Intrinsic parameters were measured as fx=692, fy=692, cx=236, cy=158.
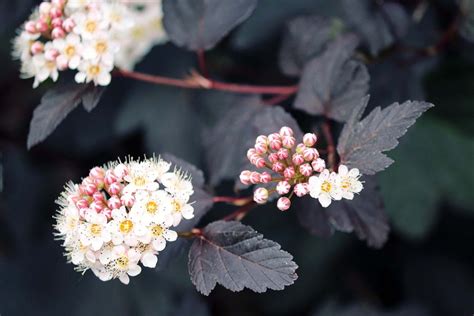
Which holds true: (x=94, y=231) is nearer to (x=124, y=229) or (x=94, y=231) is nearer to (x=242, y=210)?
(x=124, y=229)

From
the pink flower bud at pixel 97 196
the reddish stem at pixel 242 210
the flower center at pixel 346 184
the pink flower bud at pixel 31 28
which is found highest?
the pink flower bud at pixel 31 28

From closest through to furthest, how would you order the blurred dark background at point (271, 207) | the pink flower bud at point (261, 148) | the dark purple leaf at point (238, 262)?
1. the dark purple leaf at point (238, 262)
2. the pink flower bud at point (261, 148)
3. the blurred dark background at point (271, 207)

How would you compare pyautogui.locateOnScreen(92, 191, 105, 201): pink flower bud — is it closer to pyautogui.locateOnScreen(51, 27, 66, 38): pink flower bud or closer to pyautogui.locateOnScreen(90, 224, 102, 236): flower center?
pyautogui.locateOnScreen(90, 224, 102, 236): flower center

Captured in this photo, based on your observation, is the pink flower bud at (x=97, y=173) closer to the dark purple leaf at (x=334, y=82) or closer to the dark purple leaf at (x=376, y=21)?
the dark purple leaf at (x=334, y=82)

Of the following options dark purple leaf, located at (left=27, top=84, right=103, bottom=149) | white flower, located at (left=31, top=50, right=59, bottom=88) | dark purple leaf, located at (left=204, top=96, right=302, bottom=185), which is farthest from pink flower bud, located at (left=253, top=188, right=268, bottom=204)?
white flower, located at (left=31, top=50, right=59, bottom=88)

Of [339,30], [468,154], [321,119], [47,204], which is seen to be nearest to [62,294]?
[47,204]

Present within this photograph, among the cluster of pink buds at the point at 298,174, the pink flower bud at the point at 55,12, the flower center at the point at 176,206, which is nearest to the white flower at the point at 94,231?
the flower center at the point at 176,206

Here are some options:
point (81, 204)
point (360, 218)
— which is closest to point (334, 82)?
point (360, 218)
